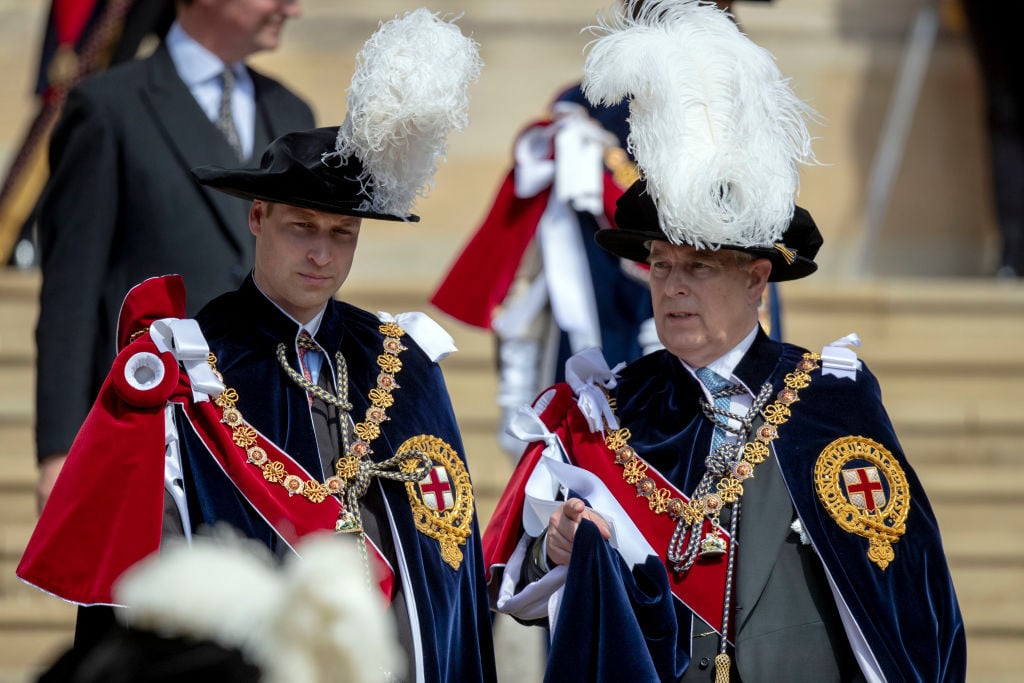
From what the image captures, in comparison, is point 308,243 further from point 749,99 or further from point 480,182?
point 480,182

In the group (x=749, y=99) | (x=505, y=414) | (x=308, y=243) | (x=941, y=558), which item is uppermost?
(x=749, y=99)

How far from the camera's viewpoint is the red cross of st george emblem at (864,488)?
3814mm

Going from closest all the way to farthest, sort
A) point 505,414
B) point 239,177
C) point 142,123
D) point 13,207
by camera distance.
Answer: point 239,177
point 142,123
point 505,414
point 13,207

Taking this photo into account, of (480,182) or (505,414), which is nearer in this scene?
(505,414)

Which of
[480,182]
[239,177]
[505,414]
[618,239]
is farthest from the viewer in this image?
[480,182]

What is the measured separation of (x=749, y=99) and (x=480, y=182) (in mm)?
5817

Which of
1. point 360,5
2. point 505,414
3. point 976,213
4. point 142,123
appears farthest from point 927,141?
point 142,123

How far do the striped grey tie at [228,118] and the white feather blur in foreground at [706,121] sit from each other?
1.35m

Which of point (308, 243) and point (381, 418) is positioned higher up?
point (308, 243)

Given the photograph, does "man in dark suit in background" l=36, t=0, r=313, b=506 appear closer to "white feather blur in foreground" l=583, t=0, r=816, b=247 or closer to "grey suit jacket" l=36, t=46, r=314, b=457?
"grey suit jacket" l=36, t=46, r=314, b=457

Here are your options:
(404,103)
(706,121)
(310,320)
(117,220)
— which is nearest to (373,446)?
(310,320)

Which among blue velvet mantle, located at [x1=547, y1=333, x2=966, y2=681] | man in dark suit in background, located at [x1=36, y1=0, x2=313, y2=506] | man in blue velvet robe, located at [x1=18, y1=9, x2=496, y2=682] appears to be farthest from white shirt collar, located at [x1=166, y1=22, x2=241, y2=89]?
blue velvet mantle, located at [x1=547, y1=333, x2=966, y2=681]

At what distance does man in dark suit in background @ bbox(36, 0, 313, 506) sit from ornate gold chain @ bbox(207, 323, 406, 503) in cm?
109

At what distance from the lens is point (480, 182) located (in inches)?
380
